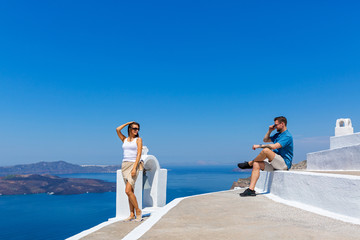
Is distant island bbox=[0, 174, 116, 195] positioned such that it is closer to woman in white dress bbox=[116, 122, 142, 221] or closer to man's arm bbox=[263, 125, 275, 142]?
man's arm bbox=[263, 125, 275, 142]

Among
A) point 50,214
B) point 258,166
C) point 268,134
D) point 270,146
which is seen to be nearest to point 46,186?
point 50,214

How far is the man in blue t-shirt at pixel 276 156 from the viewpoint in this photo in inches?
257

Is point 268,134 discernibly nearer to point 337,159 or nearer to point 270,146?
point 270,146

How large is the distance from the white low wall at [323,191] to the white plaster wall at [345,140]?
21.4ft

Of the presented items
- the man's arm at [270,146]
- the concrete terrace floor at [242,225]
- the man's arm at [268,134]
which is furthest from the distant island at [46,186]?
the concrete terrace floor at [242,225]

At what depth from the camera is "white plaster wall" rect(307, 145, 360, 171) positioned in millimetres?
8924

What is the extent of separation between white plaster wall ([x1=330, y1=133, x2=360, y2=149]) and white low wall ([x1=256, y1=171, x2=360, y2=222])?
6.51 m

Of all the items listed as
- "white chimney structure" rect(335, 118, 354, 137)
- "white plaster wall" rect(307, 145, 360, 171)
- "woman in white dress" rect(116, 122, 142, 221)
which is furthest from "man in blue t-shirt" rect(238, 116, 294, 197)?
"white chimney structure" rect(335, 118, 354, 137)

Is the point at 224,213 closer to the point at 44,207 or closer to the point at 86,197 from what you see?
the point at 44,207

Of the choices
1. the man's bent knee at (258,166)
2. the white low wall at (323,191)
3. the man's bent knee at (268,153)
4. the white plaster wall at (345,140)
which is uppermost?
the white plaster wall at (345,140)

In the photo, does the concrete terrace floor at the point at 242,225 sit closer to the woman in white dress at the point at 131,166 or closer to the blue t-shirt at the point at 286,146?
the woman in white dress at the point at 131,166

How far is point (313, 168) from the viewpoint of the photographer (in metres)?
11.6

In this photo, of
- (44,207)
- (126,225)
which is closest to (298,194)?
(126,225)

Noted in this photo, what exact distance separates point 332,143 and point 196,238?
11542 mm
